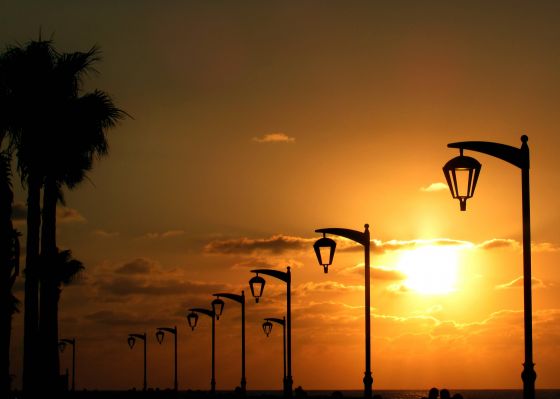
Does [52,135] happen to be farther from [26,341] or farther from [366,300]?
[366,300]

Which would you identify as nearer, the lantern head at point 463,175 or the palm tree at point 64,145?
the lantern head at point 463,175

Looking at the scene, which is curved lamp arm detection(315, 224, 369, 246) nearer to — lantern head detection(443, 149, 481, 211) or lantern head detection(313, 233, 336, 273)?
lantern head detection(313, 233, 336, 273)

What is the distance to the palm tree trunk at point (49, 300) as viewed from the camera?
3628 cm

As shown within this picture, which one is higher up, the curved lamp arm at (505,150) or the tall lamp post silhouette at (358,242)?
the curved lamp arm at (505,150)

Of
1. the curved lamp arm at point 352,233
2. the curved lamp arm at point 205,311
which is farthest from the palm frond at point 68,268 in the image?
the curved lamp arm at point 352,233

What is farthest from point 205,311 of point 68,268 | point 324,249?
point 324,249

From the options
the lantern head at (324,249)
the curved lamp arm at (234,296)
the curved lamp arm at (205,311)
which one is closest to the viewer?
the lantern head at (324,249)

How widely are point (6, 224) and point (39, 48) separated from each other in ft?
27.5

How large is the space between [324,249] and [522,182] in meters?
10.5

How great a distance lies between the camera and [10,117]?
3591 centimetres

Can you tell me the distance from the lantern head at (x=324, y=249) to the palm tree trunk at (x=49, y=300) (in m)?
13.9

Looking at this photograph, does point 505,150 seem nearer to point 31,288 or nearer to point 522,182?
point 522,182

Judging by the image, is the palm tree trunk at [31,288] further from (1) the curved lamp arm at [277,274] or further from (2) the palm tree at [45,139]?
(1) the curved lamp arm at [277,274]

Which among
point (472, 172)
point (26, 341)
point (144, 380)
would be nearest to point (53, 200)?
point (26, 341)
